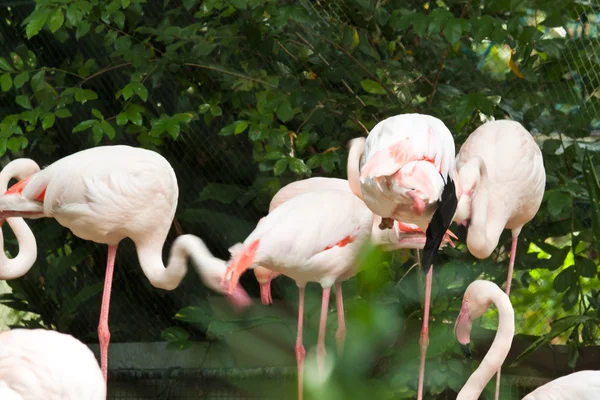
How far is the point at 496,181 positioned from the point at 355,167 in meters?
0.51

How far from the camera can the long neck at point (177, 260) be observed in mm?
3215

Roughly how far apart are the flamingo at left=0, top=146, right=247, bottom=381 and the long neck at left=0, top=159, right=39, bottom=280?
24cm

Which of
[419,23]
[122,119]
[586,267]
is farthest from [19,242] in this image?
[586,267]

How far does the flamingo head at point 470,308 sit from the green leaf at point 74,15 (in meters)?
2.01

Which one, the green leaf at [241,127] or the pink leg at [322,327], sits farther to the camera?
the green leaf at [241,127]

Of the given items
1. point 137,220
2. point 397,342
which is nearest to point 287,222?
point 137,220

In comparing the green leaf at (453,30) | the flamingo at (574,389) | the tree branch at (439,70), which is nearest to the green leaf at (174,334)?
the tree branch at (439,70)

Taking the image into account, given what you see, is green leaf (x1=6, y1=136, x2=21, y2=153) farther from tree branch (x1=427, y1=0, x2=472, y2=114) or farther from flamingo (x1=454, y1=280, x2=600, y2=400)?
flamingo (x1=454, y1=280, x2=600, y2=400)

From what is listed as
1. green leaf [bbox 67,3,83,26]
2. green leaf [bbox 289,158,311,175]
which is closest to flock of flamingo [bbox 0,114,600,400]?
green leaf [bbox 289,158,311,175]

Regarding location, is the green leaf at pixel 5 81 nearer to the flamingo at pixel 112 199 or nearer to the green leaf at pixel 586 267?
the flamingo at pixel 112 199

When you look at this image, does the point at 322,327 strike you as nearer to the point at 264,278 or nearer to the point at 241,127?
the point at 264,278

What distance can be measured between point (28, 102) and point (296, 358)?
1637mm

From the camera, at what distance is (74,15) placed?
4.03 meters

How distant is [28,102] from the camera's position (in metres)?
4.38
